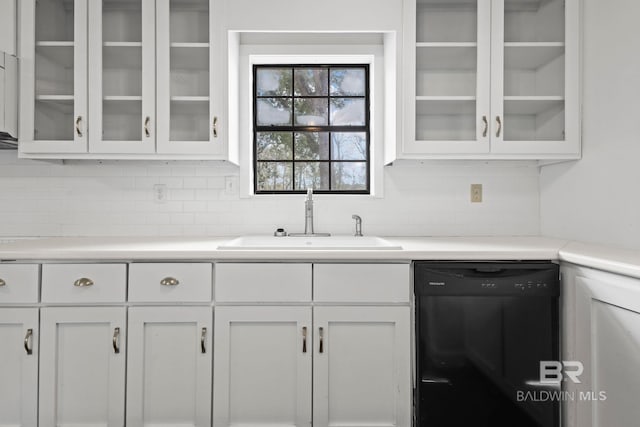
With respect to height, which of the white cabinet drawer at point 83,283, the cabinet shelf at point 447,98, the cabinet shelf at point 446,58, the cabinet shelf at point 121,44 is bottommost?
the white cabinet drawer at point 83,283

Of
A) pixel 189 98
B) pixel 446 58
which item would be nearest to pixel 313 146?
pixel 189 98

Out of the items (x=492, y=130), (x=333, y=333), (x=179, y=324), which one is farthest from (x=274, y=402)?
(x=492, y=130)

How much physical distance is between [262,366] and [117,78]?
5.35 ft

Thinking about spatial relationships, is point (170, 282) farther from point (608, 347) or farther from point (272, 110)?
point (608, 347)

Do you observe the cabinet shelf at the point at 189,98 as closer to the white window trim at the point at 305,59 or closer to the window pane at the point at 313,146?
the white window trim at the point at 305,59

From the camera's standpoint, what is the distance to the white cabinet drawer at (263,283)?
A: 176 cm

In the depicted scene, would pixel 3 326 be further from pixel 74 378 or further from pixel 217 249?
pixel 217 249

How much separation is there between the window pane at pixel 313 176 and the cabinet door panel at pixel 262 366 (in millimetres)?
1005

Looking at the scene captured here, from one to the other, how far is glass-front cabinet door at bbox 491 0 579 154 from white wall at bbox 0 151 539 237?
0.34 metres

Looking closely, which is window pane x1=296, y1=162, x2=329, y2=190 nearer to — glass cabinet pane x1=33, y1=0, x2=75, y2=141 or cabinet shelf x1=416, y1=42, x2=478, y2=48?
cabinet shelf x1=416, y1=42, x2=478, y2=48

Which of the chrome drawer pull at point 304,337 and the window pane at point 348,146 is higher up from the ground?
the window pane at point 348,146

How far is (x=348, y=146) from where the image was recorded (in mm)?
2572

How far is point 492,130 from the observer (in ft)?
6.84

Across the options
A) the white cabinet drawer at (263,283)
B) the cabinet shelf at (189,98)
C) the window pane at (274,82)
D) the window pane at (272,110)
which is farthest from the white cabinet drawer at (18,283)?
the window pane at (274,82)
